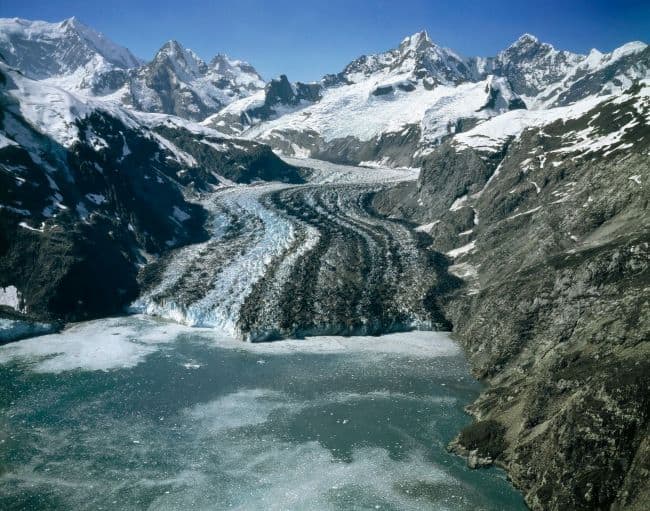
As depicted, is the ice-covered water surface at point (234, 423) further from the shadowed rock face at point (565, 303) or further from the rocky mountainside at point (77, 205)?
the rocky mountainside at point (77, 205)

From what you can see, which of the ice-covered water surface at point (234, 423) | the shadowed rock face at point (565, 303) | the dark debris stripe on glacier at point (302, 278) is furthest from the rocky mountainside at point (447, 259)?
the ice-covered water surface at point (234, 423)

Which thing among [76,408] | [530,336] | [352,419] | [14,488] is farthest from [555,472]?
[76,408]

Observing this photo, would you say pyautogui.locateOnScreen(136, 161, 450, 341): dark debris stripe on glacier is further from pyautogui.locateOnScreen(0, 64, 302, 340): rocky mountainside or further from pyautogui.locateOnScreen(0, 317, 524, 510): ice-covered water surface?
pyautogui.locateOnScreen(0, 64, 302, 340): rocky mountainside

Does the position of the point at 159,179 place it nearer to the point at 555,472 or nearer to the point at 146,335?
the point at 146,335

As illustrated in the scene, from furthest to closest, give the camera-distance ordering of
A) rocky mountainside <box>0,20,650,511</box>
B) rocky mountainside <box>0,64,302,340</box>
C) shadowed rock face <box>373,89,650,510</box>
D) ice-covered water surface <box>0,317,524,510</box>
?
rocky mountainside <box>0,64,302,340</box> < rocky mountainside <box>0,20,650,511</box> < ice-covered water surface <box>0,317,524,510</box> < shadowed rock face <box>373,89,650,510</box>

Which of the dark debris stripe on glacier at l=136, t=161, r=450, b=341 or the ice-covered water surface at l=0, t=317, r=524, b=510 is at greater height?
the dark debris stripe on glacier at l=136, t=161, r=450, b=341

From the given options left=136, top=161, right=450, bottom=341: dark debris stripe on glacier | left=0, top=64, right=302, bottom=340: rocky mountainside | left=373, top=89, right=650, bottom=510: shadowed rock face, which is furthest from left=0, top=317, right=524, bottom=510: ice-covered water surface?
left=0, top=64, right=302, bottom=340: rocky mountainside
